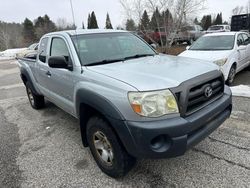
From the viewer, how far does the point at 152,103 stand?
2264mm

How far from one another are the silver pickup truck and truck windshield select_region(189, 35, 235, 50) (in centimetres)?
411

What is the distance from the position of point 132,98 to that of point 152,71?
0.55 meters

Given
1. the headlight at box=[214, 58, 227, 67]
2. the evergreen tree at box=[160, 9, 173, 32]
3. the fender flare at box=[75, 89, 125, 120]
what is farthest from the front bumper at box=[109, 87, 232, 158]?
the evergreen tree at box=[160, 9, 173, 32]

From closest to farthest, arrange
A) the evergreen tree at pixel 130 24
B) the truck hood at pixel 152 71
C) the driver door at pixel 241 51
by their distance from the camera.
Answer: the truck hood at pixel 152 71 < the driver door at pixel 241 51 < the evergreen tree at pixel 130 24

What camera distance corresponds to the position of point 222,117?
292cm

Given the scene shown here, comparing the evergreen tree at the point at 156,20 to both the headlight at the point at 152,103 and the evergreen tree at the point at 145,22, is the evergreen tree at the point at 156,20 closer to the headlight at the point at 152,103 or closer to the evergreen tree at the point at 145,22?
the evergreen tree at the point at 145,22

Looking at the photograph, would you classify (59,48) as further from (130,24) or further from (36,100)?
(130,24)

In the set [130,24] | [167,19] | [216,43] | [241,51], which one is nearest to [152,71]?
[216,43]

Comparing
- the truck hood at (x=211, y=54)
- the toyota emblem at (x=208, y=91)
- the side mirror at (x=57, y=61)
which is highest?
the side mirror at (x=57, y=61)

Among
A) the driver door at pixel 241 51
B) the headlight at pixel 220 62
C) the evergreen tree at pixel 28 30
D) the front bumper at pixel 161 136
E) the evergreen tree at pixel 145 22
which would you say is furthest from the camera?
the evergreen tree at pixel 28 30

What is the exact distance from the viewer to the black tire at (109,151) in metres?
2.56

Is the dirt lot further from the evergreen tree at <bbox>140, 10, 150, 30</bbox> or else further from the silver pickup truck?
the evergreen tree at <bbox>140, 10, 150, 30</bbox>

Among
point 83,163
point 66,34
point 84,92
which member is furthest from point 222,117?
point 66,34

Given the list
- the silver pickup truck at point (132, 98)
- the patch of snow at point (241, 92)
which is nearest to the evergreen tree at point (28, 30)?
the patch of snow at point (241, 92)
